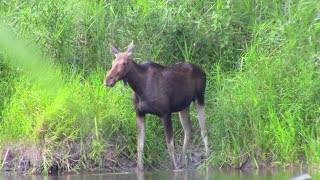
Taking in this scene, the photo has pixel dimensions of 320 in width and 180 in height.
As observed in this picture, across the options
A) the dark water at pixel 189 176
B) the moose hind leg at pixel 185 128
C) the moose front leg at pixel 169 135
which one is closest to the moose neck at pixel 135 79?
the moose front leg at pixel 169 135

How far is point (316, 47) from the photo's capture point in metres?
14.0

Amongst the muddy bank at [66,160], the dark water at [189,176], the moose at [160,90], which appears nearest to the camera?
the dark water at [189,176]

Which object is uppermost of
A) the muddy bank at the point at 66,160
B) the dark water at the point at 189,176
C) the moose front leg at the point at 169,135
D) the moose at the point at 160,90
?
the moose at the point at 160,90

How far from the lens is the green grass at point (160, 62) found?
13.5 metres

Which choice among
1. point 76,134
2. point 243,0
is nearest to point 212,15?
point 243,0

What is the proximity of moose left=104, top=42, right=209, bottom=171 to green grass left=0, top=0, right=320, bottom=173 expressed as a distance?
17.6 inches

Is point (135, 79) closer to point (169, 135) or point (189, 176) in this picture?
point (169, 135)

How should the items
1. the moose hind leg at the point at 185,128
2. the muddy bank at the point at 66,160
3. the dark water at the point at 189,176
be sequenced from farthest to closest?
the moose hind leg at the point at 185,128
the muddy bank at the point at 66,160
the dark water at the point at 189,176

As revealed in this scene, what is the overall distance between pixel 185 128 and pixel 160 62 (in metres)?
1.59

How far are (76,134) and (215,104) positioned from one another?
93.9 inches

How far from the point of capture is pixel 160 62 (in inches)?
603

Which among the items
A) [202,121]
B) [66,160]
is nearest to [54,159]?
[66,160]

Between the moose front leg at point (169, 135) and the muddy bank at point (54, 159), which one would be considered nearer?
the muddy bank at point (54, 159)

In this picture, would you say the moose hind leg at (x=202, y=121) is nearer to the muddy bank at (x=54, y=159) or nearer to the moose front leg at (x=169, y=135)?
the moose front leg at (x=169, y=135)
